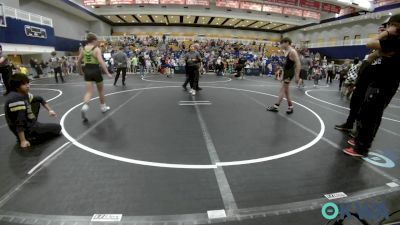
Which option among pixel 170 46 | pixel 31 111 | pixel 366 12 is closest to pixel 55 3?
pixel 170 46

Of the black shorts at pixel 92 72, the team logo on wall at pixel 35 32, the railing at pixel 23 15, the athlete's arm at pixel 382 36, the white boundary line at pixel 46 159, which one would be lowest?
the white boundary line at pixel 46 159

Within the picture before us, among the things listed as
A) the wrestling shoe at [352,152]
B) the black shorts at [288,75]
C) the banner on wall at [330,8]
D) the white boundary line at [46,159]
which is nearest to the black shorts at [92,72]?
the white boundary line at [46,159]

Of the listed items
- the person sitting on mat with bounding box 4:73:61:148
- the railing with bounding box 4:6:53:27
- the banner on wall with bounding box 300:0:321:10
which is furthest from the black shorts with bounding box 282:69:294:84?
the banner on wall with bounding box 300:0:321:10

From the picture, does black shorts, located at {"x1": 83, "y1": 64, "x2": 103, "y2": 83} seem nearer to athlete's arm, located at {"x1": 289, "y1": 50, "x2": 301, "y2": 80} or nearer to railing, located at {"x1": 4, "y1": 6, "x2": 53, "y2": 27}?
athlete's arm, located at {"x1": 289, "y1": 50, "x2": 301, "y2": 80}

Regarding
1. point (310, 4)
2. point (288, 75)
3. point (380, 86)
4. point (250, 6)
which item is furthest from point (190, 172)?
point (310, 4)

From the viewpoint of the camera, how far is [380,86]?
3.37 meters

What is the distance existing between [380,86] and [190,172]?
284 cm

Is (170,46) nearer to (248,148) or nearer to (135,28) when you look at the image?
(135,28)

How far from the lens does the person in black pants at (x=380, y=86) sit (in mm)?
3043

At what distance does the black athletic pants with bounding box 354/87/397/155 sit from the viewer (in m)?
3.39

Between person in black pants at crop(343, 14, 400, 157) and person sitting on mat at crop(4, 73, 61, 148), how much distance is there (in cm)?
485

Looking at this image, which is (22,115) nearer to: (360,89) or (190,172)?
(190,172)

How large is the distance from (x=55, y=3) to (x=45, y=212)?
2722 centimetres

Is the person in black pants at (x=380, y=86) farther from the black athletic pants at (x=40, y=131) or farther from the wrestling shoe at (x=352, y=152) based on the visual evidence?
the black athletic pants at (x=40, y=131)
